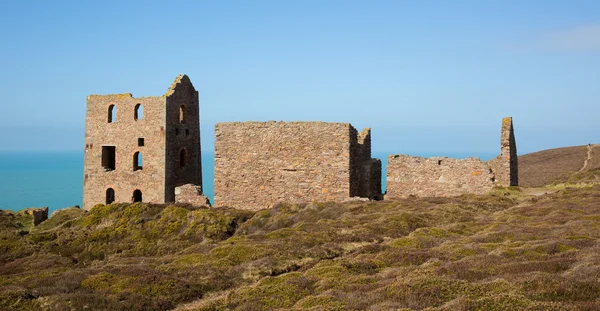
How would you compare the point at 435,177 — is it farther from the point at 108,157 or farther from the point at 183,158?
the point at 108,157

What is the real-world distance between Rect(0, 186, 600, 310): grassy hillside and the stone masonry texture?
10306 millimetres

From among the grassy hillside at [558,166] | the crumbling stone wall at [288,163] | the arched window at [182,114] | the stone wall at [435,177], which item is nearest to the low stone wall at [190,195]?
the crumbling stone wall at [288,163]

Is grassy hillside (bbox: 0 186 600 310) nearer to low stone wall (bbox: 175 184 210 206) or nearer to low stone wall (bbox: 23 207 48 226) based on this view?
low stone wall (bbox: 175 184 210 206)

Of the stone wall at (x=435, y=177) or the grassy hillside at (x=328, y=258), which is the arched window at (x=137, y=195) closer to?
the grassy hillside at (x=328, y=258)

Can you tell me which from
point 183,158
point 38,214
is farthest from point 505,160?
point 38,214

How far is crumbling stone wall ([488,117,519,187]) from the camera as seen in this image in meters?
31.8

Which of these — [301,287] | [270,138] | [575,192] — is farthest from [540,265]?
[270,138]

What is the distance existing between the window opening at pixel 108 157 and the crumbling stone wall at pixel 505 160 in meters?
26.9

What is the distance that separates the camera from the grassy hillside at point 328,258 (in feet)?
37.8

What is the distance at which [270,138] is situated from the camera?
105 feet

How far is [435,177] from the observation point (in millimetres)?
32656

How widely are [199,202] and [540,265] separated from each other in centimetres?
2317

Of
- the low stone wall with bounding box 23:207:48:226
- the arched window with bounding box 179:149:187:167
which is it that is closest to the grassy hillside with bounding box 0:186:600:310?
the low stone wall with bounding box 23:207:48:226

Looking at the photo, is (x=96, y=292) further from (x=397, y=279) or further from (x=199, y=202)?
(x=199, y=202)
